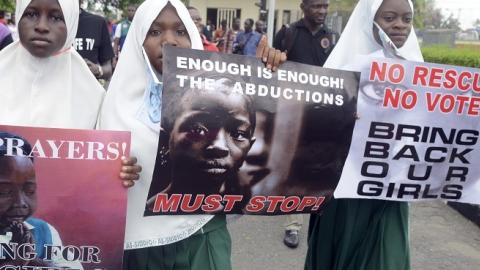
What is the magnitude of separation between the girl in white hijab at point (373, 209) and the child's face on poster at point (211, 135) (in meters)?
0.60

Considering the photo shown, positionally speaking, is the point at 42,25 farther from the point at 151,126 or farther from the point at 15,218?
the point at 15,218

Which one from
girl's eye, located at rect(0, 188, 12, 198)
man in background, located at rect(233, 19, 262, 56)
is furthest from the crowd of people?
man in background, located at rect(233, 19, 262, 56)

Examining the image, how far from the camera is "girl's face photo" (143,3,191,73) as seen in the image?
2084 millimetres

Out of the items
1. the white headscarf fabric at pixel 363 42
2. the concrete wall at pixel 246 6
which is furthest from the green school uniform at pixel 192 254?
the concrete wall at pixel 246 6

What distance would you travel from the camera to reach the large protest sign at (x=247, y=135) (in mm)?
1980

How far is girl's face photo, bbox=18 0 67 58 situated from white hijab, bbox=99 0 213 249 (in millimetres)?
260

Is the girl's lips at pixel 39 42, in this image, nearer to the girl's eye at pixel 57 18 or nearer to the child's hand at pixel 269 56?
the girl's eye at pixel 57 18

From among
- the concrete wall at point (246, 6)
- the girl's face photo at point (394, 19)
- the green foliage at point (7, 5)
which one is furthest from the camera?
the concrete wall at point (246, 6)

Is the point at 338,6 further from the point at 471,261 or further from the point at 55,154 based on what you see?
the point at 55,154

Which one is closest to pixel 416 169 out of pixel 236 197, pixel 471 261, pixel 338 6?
pixel 236 197

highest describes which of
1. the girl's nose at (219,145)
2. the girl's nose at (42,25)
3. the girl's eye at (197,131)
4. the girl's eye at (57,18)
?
the girl's eye at (57,18)

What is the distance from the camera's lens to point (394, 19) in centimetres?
245

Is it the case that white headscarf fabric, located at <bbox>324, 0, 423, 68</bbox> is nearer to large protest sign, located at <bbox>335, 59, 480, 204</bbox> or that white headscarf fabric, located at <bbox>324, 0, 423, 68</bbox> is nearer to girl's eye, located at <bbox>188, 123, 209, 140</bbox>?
large protest sign, located at <bbox>335, 59, 480, 204</bbox>

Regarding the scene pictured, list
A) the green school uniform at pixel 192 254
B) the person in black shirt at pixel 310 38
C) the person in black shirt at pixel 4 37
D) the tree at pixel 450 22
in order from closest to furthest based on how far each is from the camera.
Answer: the green school uniform at pixel 192 254 → the person in black shirt at pixel 4 37 → the person in black shirt at pixel 310 38 → the tree at pixel 450 22
